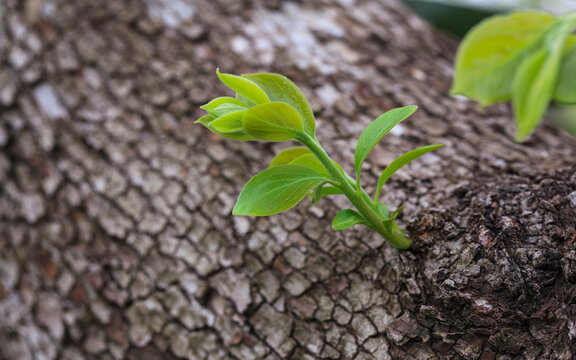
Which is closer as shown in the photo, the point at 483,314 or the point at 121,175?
the point at 483,314

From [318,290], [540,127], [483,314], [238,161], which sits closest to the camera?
[483,314]

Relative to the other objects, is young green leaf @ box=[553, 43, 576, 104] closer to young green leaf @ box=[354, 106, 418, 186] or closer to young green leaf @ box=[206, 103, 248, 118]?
young green leaf @ box=[354, 106, 418, 186]

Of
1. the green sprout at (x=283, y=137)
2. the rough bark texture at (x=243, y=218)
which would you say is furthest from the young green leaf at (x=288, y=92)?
the rough bark texture at (x=243, y=218)

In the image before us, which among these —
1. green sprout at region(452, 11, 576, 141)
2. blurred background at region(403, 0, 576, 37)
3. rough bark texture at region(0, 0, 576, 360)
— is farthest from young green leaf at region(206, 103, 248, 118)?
blurred background at region(403, 0, 576, 37)

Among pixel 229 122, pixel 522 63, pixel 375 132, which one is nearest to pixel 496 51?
pixel 522 63

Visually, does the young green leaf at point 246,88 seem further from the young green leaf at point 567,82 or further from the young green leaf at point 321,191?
the young green leaf at point 567,82

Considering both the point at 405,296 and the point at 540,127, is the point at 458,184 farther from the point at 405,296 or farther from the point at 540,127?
the point at 540,127

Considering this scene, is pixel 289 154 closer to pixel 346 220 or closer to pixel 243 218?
pixel 346 220

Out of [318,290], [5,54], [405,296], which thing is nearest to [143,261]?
[318,290]
